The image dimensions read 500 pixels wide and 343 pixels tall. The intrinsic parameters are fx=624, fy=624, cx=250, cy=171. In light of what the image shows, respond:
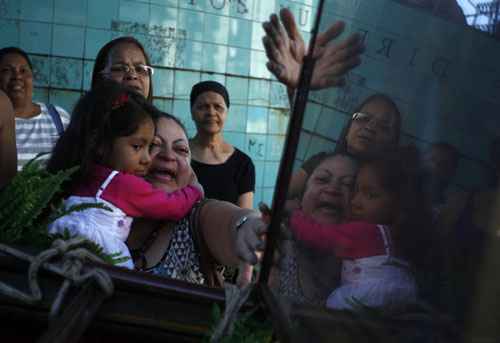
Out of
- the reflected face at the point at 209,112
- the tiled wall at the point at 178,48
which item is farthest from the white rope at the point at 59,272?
the tiled wall at the point at 178,48

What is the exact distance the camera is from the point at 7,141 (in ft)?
5.31

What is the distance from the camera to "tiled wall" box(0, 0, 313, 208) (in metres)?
4.91

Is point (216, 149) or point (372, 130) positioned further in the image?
point (216, 149)

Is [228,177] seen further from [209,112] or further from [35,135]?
[35,135]

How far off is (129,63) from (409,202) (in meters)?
2.38

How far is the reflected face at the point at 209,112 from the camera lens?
3.51m

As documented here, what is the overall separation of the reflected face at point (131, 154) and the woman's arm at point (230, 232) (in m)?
0.23

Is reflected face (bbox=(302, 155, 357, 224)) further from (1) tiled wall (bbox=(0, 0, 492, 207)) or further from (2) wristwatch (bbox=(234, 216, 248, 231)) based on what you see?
(1) tiled wall (bbox=(0, 0, 492, 207))

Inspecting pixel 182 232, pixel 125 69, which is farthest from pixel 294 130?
pixel 125 69

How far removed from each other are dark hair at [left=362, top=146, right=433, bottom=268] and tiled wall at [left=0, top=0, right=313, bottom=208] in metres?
4.74

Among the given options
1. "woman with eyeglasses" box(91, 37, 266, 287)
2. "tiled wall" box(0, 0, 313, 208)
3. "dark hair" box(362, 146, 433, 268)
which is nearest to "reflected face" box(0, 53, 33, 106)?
"woman with eyeglasses" box(91, 37, 266, 287)

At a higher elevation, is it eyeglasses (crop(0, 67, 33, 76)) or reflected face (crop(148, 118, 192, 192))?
eyeglasses (crop(0, 67, 33, 76))

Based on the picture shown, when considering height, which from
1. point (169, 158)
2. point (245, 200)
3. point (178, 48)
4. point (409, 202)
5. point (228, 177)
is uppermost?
point (178, 48)

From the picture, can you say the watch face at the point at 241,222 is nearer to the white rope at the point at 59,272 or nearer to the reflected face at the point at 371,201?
the white rope at the point at 59,272
